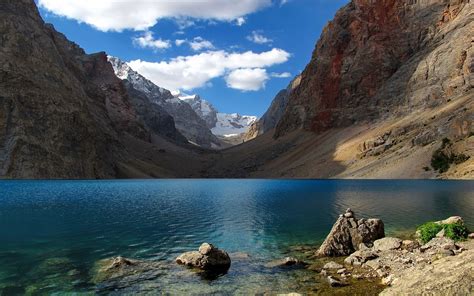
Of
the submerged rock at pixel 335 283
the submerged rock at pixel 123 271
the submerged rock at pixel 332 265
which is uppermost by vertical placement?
the submerged rock at pixel 123 271

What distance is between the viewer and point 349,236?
106 feet

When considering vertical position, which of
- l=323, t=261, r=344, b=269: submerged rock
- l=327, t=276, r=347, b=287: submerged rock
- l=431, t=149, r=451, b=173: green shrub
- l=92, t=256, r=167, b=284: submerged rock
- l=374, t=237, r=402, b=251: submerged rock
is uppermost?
l=431, t=149, r=451, b=173: green shrub

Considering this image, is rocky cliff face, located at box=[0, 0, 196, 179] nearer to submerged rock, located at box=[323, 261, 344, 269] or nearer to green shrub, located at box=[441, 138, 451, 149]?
green shrub, located at box=[441, 138, 451, 149]

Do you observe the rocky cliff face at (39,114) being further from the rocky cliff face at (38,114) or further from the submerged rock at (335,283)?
the submerged rock at (335,283)

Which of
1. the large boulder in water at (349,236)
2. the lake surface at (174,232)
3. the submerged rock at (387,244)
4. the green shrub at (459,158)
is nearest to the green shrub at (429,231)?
the submerged rock at (387,244)

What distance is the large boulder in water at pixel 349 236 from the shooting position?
Result: 30.9 m

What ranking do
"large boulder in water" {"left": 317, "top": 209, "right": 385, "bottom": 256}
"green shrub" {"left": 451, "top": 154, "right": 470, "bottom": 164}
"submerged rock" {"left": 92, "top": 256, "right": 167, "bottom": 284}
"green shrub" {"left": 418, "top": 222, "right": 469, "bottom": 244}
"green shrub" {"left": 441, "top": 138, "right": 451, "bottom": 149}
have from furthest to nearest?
1. "green shrub" {"left": 441, "top": 138, "right": 451, "bottom": 149}
2. "green shrub" {"left": 451, "top": 154, "right": 470, "bottom": 164}
3. "large boulder in water" {"left": 317, "top": 209, "right": 385, "bottom": 256}
4. "green shrub" {"left": 418, "top": 222, "right": 469, "bottom": 244}
5. "submerged rock" {"left": 92, "top": 256, "right": 167, "bottom": 284}

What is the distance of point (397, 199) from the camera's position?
228 feet

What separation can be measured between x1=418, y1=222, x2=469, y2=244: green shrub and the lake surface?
8703 millimetres

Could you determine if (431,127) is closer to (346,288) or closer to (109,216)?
(109,216)

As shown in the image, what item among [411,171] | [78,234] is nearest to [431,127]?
[411,171]

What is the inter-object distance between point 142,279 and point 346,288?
12.0m

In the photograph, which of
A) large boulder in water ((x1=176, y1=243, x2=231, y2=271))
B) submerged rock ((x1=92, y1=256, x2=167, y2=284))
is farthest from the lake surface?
large boulder in water ((x1=176, y1=243, x2=231, y2=271))

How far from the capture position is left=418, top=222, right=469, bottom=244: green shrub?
2908 cm
